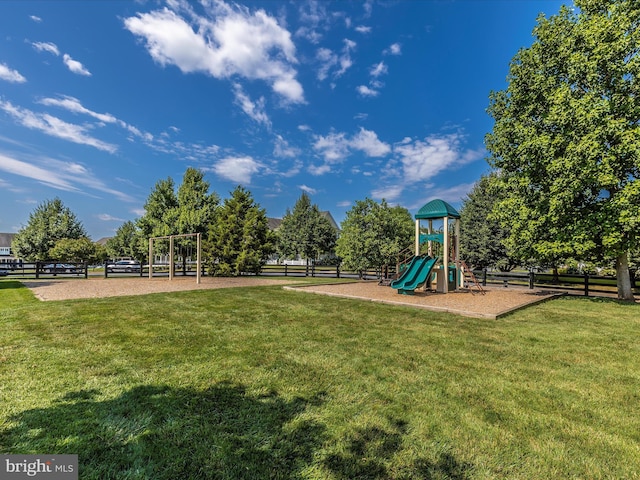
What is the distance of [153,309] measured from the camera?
26.7 feet

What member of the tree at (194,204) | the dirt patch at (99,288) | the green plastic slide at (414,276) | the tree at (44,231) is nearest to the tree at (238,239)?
the tree at (194,204)

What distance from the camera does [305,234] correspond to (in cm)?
4272

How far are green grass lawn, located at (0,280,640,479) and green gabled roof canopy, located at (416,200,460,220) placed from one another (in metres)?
7.73

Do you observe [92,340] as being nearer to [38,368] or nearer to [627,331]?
[38,368]

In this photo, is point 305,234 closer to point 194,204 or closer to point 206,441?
point 194,204

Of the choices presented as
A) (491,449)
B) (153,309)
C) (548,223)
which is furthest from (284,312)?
(548,223)

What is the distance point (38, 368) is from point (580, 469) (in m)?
6.09

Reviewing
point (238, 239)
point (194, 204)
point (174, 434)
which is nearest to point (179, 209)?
point (194, 204)

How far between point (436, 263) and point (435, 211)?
2434 millimetres

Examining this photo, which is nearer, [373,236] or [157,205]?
[373,236]

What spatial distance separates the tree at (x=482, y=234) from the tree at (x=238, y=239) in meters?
16.8

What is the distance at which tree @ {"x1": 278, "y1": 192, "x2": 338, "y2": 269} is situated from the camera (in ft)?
140

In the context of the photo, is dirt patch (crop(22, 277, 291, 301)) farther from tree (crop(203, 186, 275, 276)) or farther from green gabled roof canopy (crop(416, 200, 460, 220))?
green gabled roof canopy (crop(416, 200, 460, 220))

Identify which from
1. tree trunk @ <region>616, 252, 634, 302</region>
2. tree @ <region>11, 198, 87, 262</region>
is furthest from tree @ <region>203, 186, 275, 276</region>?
tree @ <region>11, 198, 87, 262</region>
